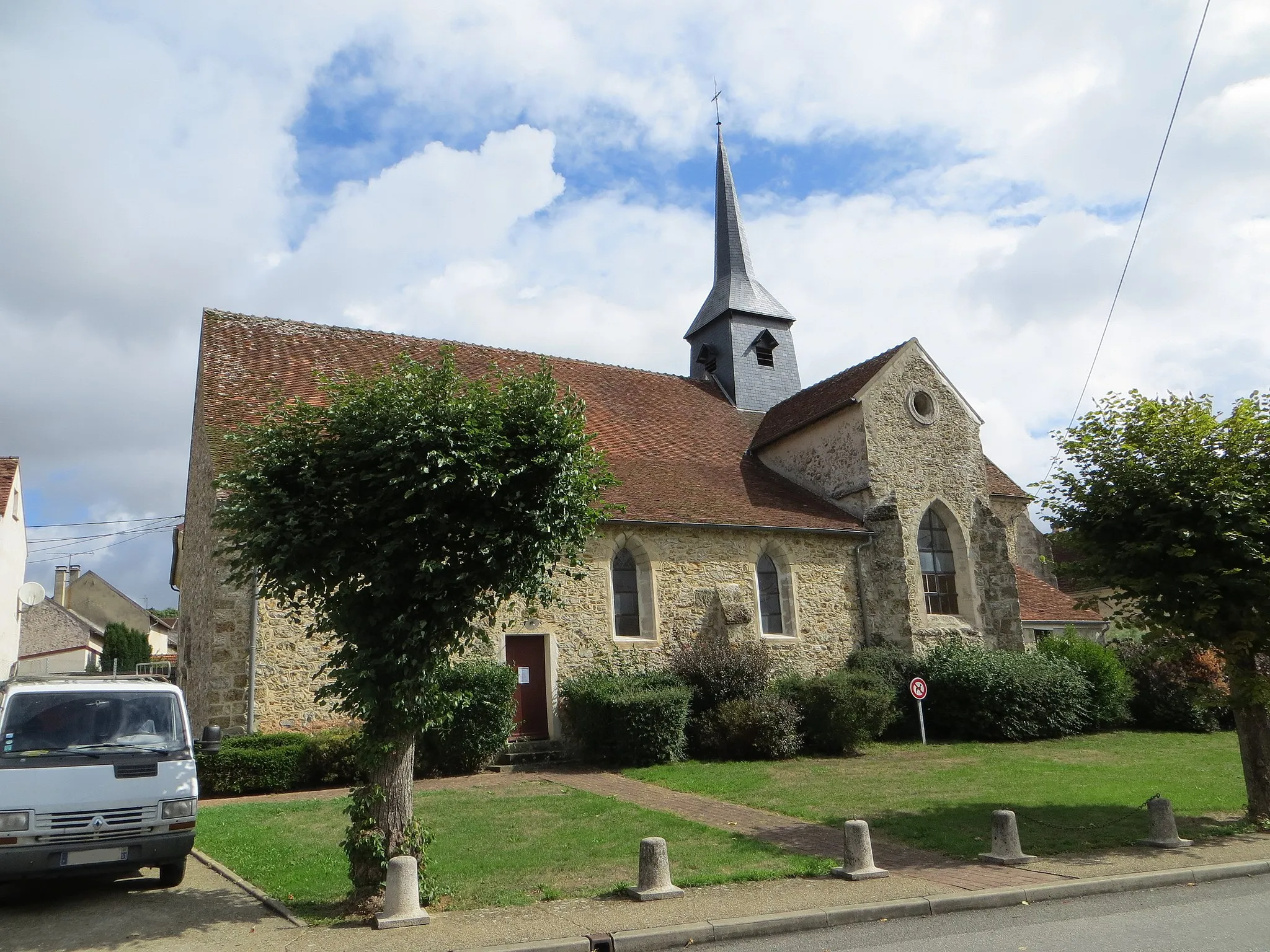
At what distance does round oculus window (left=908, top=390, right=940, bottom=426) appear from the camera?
71.2ft

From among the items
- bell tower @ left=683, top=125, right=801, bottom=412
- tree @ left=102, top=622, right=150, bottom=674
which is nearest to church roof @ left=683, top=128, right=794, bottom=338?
bell tower @ left=683, top=125, right=801, bottom=412

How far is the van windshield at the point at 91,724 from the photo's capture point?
24.6 ft

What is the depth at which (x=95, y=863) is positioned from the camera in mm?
7016

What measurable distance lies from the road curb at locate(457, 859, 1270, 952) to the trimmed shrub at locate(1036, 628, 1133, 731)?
11654mm

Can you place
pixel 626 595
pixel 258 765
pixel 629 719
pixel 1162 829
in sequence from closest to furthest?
pixel 1162 829, pixel 258 765, pixel 629 719, pixel 626 595

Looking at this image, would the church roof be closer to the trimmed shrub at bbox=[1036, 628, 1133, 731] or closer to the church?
the church

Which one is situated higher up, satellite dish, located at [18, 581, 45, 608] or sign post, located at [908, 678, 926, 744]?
satellite dish, located at [18, 581, 45, 608]

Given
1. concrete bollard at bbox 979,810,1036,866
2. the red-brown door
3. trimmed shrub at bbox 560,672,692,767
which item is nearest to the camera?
concrete bollard at bbox 979,810,1036,866

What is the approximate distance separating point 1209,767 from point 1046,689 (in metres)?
3.90

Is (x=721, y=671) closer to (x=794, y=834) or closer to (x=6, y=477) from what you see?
(x=794, y=834)

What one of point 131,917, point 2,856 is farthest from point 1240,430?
point 2,856

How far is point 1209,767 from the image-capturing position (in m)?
14.4

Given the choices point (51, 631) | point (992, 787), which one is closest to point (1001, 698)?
point (992, 787)

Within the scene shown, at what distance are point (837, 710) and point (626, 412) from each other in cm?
919
